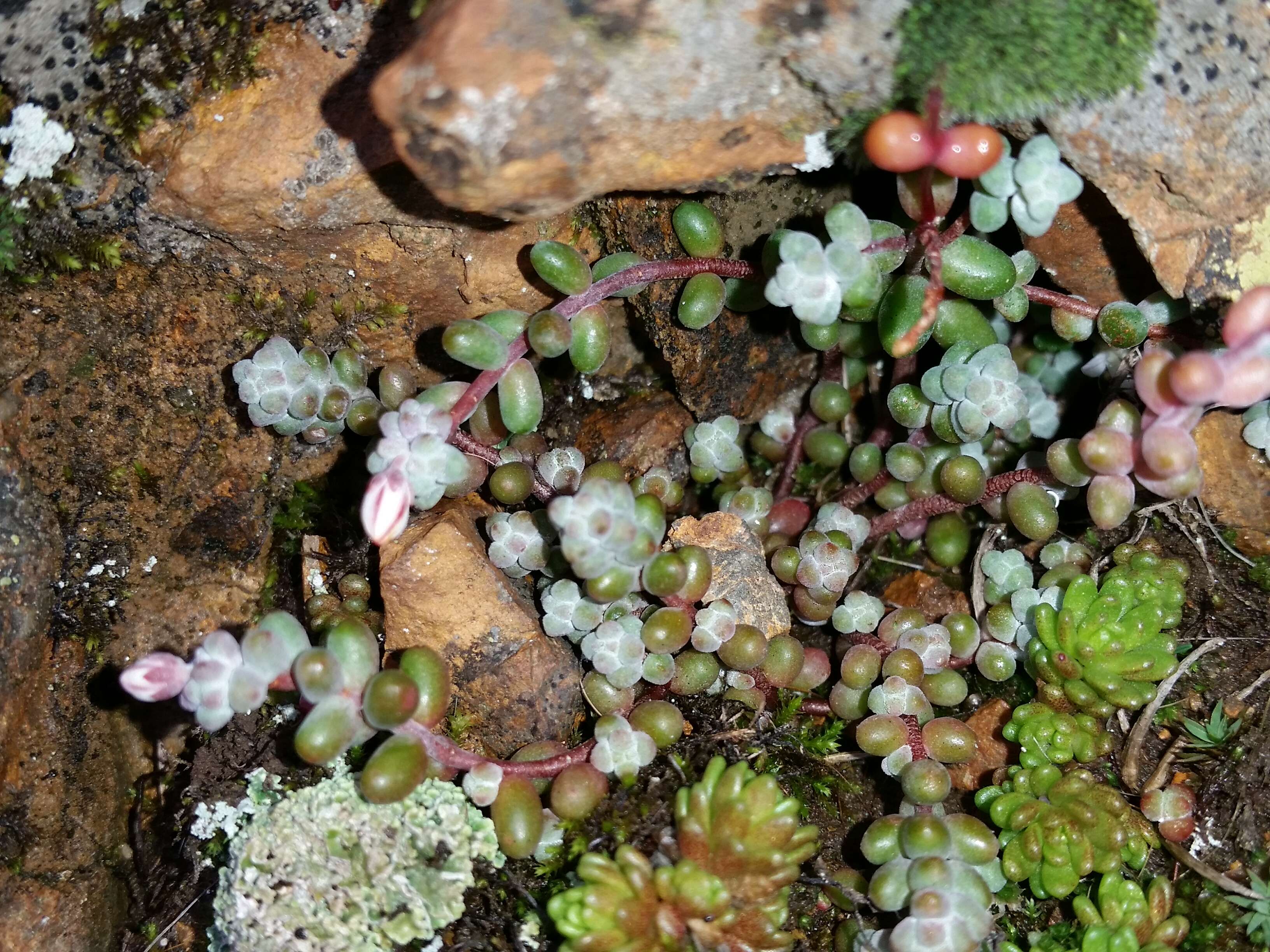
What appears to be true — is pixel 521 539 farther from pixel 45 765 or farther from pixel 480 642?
pixel 45 765

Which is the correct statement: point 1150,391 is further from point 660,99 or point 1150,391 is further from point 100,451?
point 100,451

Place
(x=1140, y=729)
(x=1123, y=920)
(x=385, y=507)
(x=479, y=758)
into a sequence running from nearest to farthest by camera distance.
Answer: (x=385, y=507)
(x=1123, y=920)
(x=479, y=758)
(x=1140, y=729)

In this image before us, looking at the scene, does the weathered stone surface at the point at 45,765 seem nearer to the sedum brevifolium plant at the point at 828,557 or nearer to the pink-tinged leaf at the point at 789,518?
the sedum brevifolium plant at the point at 828,557

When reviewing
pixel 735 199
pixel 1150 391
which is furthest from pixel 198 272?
pixel 1150 391

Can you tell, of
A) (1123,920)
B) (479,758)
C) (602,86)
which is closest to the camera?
(602,86)

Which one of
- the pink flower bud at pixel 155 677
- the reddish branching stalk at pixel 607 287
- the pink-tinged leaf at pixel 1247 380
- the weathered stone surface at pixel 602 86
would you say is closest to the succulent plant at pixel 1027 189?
the weathered stone surface at pixel 602 86

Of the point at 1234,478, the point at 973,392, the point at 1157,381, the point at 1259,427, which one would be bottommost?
the point at 1234,478

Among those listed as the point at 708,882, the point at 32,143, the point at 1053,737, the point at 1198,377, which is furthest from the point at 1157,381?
the point at 32,143
